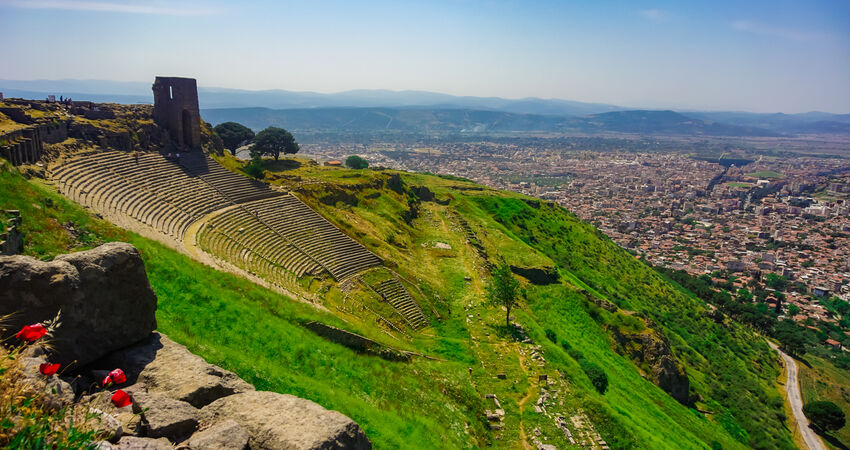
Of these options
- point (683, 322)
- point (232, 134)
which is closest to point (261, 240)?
point (232, 134)

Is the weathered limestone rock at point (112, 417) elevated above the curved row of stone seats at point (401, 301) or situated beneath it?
elevated above

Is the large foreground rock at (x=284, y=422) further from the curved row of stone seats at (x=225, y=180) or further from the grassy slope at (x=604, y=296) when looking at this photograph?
the curved row of stone seats at (x=225, y=180)

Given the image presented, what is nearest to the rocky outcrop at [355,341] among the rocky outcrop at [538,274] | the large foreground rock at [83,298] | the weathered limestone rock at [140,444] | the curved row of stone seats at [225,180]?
the large foreground rock at [83,298]

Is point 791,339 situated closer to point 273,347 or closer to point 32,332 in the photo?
point 273,347

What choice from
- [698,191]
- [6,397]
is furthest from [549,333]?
[698,191]

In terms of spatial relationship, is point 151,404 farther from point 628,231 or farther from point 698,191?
point 698,191

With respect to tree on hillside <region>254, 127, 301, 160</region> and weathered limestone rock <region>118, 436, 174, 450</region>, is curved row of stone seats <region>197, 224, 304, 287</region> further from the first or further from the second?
tree on hillside <region>254, 127, 301, 160</region>

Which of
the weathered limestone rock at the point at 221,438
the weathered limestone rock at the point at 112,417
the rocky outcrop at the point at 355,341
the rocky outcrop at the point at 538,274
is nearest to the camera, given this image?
the weathered limestone rock at the point at 112,417
